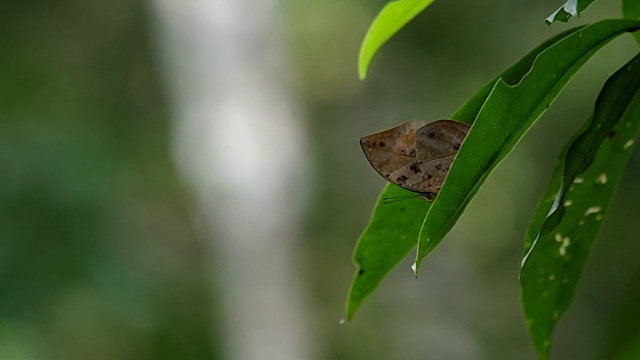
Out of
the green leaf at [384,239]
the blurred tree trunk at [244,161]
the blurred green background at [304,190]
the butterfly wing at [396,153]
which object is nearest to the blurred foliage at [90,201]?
the blurred green background at [304,190]

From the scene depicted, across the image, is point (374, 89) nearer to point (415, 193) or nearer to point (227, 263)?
point (227, 263)

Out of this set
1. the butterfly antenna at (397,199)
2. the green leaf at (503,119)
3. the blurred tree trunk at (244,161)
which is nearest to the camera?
the green leaf at (503,119)

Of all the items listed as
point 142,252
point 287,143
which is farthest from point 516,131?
point 142,252

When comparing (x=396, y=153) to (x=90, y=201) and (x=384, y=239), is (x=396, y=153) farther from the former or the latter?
(x=90, y=201)

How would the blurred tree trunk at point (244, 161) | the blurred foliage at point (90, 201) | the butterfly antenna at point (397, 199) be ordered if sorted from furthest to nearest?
the blurred foliage at point (90, 201) → the blurred tree trunk at point (244, 161) → the butterfly antenna at point (397, 199)

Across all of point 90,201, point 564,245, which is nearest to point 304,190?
point 90,201

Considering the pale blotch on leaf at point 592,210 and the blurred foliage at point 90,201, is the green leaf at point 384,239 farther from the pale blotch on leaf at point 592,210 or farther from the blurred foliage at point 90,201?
the blurred foliage at point 90,201

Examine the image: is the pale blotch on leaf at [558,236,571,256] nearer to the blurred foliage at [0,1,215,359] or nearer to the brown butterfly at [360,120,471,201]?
the brown butterfly at [360,120,471,201]
